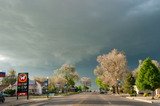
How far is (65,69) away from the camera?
175 meters

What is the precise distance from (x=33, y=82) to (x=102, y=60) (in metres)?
53.7

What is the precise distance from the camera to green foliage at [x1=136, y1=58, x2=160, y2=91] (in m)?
67.8

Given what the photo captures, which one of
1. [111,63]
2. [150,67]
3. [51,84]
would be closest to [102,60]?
[111,63]

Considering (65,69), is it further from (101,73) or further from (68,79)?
(101,73)

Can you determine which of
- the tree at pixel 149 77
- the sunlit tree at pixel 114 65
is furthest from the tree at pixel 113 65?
the tree at pixel 149 77

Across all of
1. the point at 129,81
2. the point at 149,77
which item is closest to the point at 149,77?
the point at 149,77

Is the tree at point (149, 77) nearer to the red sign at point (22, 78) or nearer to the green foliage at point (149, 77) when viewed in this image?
the green foliage at point (149, 77)

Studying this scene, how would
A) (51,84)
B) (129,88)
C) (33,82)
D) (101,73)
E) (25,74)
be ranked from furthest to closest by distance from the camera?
(51,84) < (33,82) < (101,73) < (129,88) < (25,74)

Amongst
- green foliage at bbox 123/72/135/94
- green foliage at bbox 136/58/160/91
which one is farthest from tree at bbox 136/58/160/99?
green foliage at bbox 123/72/135/94

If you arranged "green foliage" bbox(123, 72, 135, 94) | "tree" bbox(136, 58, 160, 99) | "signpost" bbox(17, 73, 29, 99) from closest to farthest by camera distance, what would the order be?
1. "signpost" bbox(17, 73, 29, 99)
2. "tree" bbox(136, 58, 160, 99)
3. "green foliage" bbox(123, 72, 135, 94)

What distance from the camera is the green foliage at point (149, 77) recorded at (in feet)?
222

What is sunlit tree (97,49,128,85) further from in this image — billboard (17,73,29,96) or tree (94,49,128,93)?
billboard (17,73,29,96)

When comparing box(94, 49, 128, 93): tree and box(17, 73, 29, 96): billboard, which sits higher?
box(94, 49, 128, 93): tree

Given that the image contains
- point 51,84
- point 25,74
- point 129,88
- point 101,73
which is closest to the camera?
point 25,74
